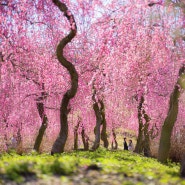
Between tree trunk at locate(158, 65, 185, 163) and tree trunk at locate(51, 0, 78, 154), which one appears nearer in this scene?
tree trunk at locate(51, 0, 78, 154)

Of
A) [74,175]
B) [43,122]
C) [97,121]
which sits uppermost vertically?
[74,175]

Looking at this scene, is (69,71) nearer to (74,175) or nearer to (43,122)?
(43,122)

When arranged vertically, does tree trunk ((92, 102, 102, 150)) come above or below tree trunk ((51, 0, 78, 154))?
below

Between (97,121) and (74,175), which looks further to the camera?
(97,121)

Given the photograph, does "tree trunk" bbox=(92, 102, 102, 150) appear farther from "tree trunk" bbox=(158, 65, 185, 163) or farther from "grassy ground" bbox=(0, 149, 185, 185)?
"grassy ground" bbox=(0, 149, 185, 185)

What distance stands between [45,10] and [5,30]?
1750 millimetres

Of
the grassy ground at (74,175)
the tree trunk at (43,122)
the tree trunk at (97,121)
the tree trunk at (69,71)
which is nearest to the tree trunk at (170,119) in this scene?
the tree trunk at (69,71)

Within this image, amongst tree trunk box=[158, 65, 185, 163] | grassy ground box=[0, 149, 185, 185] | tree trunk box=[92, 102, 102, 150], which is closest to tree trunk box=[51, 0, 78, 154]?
tree trunk box=[158, 65, 185, 163]

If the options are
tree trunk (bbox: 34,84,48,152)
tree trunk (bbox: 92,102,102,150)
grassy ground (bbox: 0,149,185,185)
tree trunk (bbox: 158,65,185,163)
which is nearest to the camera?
grassy ground (bbox: 0,149,185,185)

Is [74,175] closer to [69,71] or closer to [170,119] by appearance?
[69,71]

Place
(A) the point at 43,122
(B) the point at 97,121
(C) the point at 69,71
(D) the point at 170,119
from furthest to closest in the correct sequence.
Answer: (B) the point at 97,121
(A) the point at 43,122
(D) the point at 170,119
(C) the point at 69,71

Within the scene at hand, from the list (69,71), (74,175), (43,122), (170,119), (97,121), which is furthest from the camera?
(97,121)

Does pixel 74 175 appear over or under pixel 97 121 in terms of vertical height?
over

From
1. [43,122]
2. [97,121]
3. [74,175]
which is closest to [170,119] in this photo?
[43,122]
